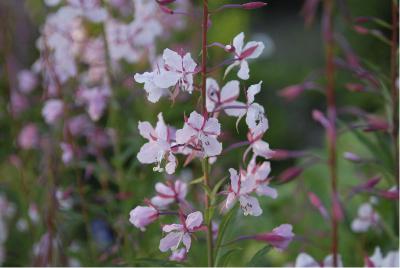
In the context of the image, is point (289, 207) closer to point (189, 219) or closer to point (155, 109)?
point (155, 109)

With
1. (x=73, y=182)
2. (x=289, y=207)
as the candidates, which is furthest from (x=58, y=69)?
(x=289, y=207)

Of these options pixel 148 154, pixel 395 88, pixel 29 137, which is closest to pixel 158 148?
pixel 148 154

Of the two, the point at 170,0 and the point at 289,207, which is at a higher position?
the point at 170,0

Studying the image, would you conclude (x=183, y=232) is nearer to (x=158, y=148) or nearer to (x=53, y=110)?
(x=158, y=148)

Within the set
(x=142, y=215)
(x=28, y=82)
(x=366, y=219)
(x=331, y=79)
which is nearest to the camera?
(x=142, y=215)

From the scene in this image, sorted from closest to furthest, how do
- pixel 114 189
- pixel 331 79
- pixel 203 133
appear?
pixel 203 133
pixel 331 79
pixel 114 189

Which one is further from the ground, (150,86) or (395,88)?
(150,86)

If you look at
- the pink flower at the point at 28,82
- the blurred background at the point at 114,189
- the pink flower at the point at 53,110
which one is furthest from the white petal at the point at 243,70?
the pink flower at the point at 28,82
